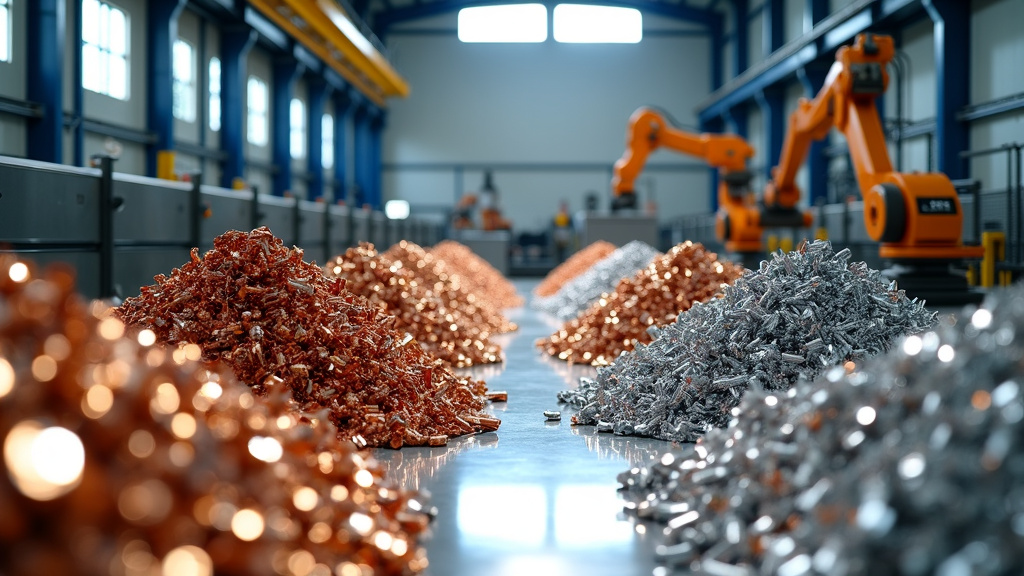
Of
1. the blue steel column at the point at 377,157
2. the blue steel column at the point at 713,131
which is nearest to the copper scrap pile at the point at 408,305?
the blue steel column at the point at 377,157

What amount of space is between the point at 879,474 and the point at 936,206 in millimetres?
6440

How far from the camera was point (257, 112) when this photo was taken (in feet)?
66.9

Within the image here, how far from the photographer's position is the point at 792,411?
2381 mm

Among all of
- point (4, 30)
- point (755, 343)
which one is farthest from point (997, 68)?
point (4, 30)

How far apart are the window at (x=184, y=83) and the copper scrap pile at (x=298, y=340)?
13000mm

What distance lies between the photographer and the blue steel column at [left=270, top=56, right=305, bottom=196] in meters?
20.7

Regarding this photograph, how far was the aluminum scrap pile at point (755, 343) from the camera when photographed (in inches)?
149

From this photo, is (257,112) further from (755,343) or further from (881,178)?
(755,343)

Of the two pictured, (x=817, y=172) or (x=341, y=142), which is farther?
(x=341, y=142)

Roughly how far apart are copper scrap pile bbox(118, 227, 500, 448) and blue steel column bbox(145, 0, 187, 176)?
446 inches

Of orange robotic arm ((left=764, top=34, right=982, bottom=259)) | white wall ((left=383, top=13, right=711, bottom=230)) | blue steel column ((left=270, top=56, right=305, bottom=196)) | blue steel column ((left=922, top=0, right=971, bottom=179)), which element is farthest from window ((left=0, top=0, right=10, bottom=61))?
white wall ((left=383, top=13, right=711, bottom=230))

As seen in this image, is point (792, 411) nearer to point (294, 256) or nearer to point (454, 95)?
point (294, 256)

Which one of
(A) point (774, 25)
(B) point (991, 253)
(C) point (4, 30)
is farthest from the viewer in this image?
(A) point (774, 25)

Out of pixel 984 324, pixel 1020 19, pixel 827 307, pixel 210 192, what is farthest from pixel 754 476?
pixel 1020 19
